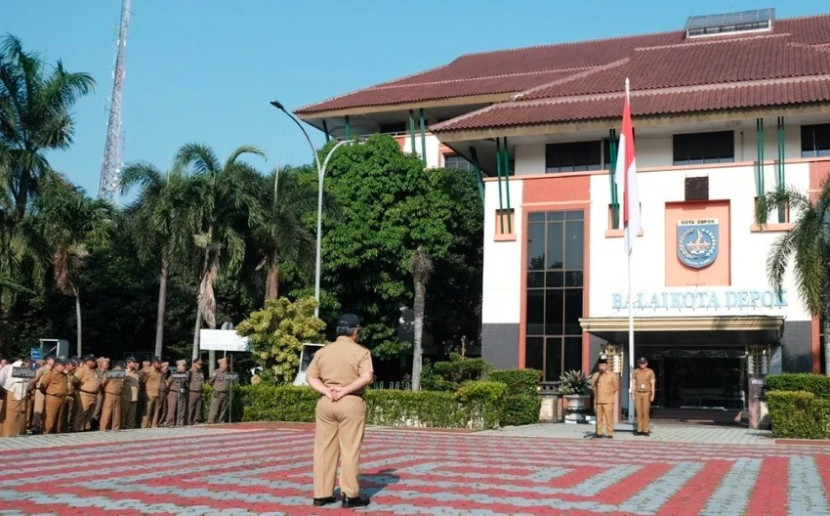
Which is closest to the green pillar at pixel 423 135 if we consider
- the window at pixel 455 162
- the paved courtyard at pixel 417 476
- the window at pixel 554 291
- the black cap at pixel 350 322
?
the window at pixel 455 162

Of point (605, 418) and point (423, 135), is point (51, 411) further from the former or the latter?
point (423, 135)

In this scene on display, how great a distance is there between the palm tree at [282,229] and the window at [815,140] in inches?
686

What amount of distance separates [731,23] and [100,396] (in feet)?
113

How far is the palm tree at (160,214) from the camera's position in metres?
32.2

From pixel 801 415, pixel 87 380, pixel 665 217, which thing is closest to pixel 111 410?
pixel 87 380

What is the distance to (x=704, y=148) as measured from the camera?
34.7 metres

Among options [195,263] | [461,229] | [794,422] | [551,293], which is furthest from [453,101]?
[794,422]

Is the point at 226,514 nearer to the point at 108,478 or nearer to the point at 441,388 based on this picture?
the point at 108,478

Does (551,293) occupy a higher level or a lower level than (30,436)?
higher

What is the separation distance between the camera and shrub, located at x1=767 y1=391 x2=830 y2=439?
2227 centimetres

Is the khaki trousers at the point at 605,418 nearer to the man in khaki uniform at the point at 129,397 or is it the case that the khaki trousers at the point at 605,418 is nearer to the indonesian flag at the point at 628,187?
the indonesian flag at the point at 628,187

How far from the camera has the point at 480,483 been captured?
10945mm

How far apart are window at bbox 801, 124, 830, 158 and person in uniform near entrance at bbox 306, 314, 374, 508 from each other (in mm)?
28448

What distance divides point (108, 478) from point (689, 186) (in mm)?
26822
